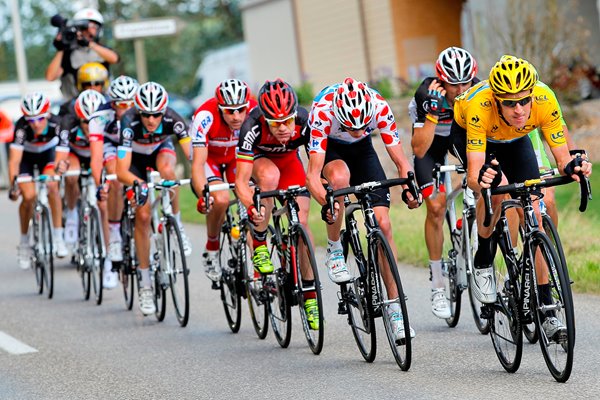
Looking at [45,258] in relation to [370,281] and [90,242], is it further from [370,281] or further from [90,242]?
[370,281]

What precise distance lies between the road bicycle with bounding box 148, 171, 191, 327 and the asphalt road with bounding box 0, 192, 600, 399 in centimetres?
21

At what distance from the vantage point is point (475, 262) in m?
8.06

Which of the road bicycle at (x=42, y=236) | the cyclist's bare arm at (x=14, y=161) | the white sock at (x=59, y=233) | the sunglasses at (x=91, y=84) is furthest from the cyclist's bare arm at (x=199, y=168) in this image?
the sunglasses at (x=91, y=84)

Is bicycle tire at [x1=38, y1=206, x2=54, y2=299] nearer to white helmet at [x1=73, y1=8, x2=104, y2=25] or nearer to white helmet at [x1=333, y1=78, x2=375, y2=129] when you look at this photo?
white helmet at [x1=73, y1=8, x2=104, y2=25]

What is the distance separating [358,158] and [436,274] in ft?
3.75

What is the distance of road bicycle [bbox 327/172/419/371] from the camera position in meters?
8.08

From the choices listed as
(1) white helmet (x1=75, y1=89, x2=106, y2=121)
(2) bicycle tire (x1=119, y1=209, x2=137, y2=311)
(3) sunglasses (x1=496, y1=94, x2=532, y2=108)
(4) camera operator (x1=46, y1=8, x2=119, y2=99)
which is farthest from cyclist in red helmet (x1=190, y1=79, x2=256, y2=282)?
(4) camera operator (x1=46, y1=8, x2=119, y2=99)

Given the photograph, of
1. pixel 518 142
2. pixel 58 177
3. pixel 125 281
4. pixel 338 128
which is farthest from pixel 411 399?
pixel 58 177

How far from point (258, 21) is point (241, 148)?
29725 millimetres

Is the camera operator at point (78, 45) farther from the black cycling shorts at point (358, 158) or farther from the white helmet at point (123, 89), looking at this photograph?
the black cycling shorts at point (358, 158)

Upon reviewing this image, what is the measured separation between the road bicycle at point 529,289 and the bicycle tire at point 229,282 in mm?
2889

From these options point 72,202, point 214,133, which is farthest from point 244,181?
point 72,202

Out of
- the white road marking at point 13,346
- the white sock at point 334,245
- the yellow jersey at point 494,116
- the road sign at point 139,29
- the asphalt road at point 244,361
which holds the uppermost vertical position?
the road sign at point 139,29

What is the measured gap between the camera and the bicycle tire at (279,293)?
368 inches
